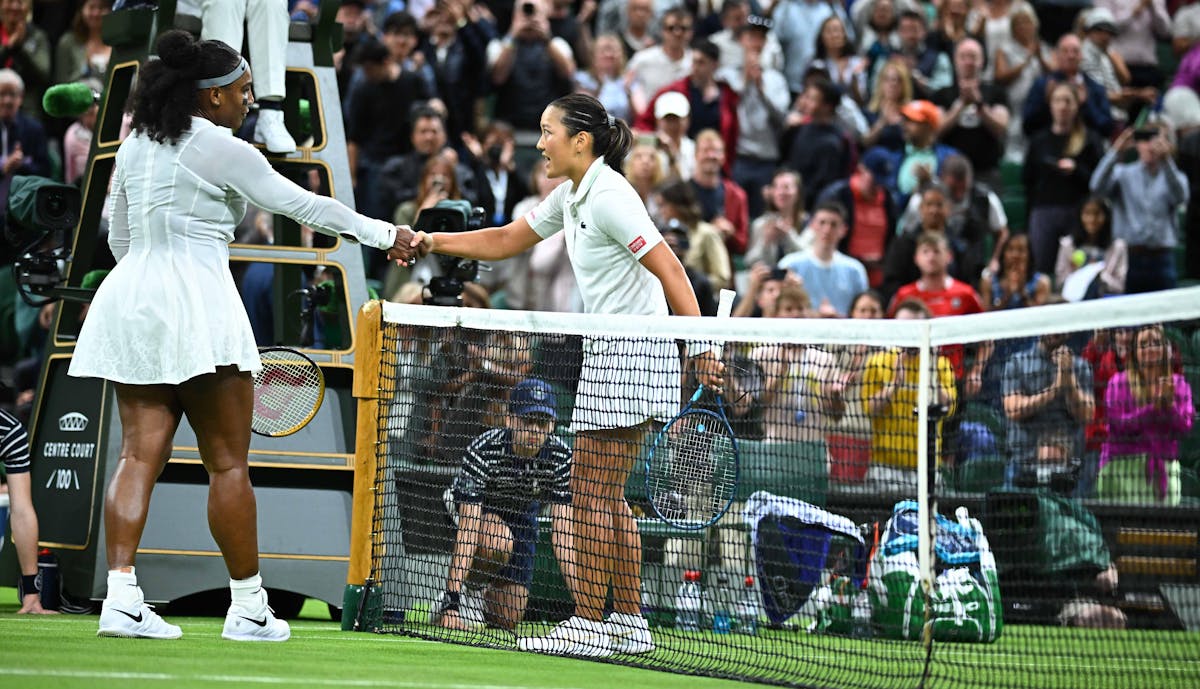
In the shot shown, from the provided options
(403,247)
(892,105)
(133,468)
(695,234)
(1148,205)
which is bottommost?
(133,468)

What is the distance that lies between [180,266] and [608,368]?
5.76ft

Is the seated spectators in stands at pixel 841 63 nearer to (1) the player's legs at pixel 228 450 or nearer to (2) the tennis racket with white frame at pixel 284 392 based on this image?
(2) the tennis racket with white frame at pixel 284 392

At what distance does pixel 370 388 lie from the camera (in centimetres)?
805

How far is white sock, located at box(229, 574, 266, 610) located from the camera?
706 centimetres

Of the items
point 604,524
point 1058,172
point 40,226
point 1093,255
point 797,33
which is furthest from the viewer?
point 797,33

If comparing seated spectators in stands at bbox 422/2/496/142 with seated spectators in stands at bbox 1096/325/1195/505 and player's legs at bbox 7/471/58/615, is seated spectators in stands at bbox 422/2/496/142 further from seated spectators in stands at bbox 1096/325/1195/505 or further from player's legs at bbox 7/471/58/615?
seated spectators in stands at bbox 1096/325/1195/505

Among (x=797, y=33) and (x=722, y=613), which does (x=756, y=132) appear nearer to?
(x=797, y=33)

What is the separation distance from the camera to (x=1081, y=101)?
16891 millimetres

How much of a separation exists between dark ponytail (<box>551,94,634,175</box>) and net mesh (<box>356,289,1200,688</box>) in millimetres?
770

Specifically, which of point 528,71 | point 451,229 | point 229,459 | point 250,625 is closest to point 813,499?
point 451,229

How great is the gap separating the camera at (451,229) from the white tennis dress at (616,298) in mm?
1551

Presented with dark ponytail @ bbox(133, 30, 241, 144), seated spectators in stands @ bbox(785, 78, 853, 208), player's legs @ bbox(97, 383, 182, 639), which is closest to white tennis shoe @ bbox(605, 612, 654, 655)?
player's legs @ bbox(97, 383, 182, 639)

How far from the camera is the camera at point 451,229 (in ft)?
29.7

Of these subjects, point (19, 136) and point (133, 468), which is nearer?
point (133, 468)
